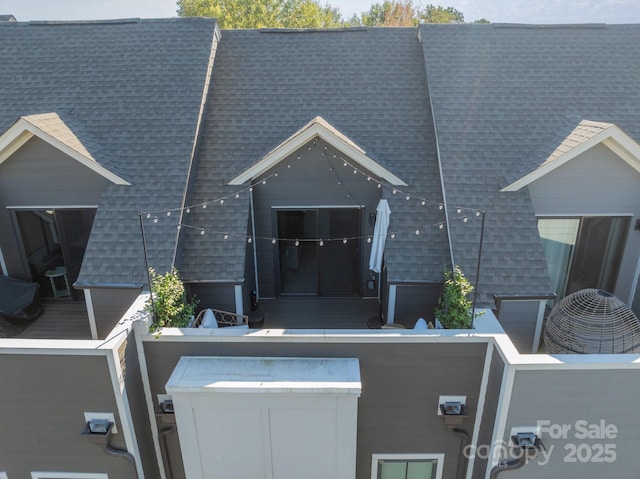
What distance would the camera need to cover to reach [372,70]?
1197 centimetres

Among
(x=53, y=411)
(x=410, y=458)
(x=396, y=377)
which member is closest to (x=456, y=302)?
(x=396, y=377)

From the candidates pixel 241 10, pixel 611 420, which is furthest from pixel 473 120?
pixel 241 10

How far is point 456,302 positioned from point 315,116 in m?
5.88

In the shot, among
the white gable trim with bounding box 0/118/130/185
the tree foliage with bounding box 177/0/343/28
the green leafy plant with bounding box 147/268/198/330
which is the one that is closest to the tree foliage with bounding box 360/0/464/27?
the tree foliage with bounding box 177/0/343/28

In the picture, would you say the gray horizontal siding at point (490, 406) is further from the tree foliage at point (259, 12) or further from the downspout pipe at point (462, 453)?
the tree foliage at point (259, 12)

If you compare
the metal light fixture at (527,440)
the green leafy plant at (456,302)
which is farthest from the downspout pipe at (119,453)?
the metal light fixture at (527,440)

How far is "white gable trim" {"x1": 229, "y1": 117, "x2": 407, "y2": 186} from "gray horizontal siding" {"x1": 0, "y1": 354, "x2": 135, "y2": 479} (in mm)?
5006

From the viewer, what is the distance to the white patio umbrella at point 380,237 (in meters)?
9.37

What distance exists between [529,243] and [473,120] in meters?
3.46

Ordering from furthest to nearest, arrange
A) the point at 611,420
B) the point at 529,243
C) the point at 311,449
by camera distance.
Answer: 1. the point at 529,243
2. the point at 311,449
3. the point at 611,420

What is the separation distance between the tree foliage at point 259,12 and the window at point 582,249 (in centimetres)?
3022

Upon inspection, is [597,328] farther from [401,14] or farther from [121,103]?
[401,14]

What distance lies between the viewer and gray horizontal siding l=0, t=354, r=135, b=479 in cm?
689

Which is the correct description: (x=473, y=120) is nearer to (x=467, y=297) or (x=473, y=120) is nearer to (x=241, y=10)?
(x=467, y=297)
